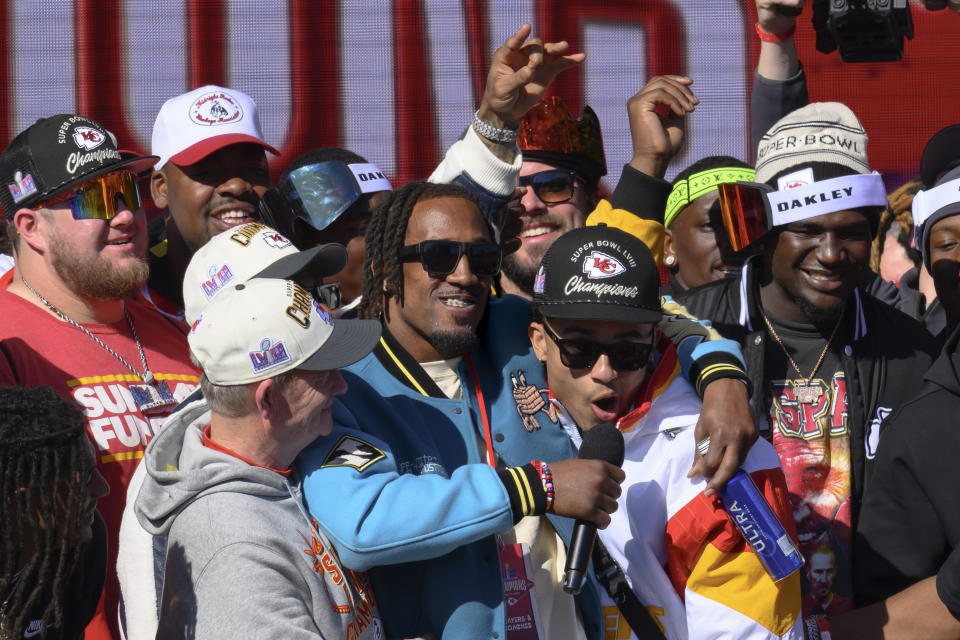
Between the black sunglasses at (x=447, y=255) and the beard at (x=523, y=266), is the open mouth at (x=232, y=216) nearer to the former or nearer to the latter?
the beard at (x=523, y=266)

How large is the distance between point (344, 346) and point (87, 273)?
1151mm

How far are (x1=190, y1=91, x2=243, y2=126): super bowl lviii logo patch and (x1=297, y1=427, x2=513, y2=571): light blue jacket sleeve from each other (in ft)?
6.92

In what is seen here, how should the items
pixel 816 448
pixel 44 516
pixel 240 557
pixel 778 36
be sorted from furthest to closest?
pixel 778 36 < pixel 816 448 < pixel 240 557 < pixel 44 516

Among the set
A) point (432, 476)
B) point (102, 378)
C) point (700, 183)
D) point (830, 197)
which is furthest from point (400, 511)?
point (700, 183)

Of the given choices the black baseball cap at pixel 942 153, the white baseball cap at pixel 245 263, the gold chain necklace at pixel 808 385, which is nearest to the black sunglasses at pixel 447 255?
the white baseball cap at pixel 245 263

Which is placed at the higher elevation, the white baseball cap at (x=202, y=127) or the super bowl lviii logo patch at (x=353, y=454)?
the white baseball cap at (x=202, y=127)

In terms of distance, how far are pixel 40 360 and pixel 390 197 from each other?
1.07 meters

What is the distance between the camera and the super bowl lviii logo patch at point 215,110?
4504 mm

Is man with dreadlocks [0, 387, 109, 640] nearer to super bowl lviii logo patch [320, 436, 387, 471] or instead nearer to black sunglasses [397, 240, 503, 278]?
super bowl lviii logo patch [320, 436, 387, 471]

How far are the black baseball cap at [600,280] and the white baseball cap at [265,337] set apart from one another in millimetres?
621

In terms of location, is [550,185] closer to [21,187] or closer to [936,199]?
[936,199]

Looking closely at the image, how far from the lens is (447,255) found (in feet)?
11.3

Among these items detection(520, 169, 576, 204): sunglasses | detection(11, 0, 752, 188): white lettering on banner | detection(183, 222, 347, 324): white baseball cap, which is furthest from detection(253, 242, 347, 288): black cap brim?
detection(11, 0, 752, 188): white lettering on banner

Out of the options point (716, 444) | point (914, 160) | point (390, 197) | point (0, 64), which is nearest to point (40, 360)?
point (390, 197)
